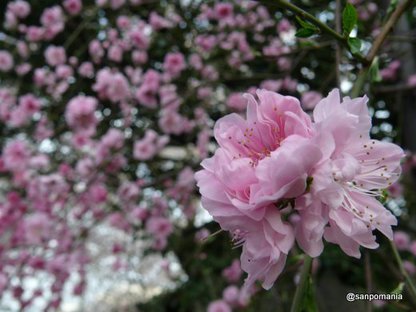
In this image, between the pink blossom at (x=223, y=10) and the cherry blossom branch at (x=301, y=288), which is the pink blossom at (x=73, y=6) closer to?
the pink blossom at (x=223, y=10)

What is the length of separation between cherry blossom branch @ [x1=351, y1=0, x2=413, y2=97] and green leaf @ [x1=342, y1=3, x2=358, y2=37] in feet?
0.26

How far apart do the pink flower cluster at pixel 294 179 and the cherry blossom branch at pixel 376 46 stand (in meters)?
0.16

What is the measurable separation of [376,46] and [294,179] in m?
0.41

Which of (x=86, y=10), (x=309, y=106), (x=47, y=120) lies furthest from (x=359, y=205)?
(x=86, y=10)

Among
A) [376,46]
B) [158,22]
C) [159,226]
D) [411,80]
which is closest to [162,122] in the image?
[159,226]

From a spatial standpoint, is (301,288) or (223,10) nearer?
(301,288)

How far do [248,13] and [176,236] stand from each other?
1723mm

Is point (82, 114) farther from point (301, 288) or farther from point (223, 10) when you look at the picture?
point (301, 288)

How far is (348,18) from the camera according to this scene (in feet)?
2.27

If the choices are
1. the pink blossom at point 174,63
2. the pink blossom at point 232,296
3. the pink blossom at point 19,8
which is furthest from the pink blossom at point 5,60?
the pink blossom at point 232,296

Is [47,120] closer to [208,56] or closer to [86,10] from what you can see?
[86,10]

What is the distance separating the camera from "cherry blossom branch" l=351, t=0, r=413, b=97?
2.36 ft

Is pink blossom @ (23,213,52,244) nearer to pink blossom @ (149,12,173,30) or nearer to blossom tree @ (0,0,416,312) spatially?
blossom tree @ (0,0,416,312)

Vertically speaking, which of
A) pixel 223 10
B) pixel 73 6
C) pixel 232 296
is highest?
pixel 223 10
